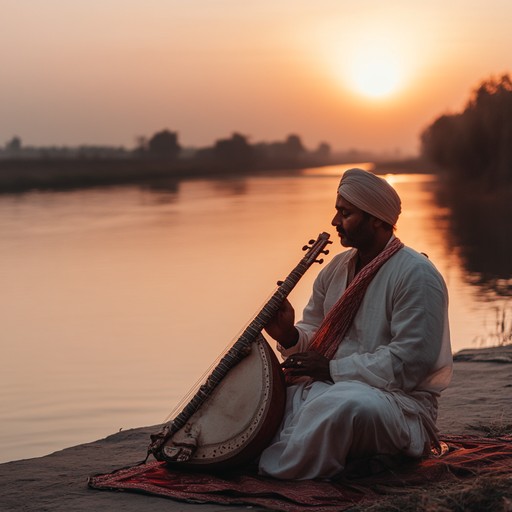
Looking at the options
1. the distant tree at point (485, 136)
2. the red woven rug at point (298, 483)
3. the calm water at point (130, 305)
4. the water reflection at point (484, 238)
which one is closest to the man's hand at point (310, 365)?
the red woven rug at point (298, 483)

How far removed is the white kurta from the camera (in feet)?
12.7

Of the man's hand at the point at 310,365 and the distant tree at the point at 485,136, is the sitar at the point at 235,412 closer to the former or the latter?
the man's hand at the point at 310,365

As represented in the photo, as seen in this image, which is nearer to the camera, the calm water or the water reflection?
the calm water

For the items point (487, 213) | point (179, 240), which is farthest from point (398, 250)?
point (487, 213)

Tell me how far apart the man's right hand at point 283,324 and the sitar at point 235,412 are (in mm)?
43

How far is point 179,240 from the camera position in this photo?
20.3 metres

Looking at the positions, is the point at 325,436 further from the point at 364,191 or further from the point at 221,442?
the point at 364,191

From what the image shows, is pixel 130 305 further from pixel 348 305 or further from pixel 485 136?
pixel 485 136

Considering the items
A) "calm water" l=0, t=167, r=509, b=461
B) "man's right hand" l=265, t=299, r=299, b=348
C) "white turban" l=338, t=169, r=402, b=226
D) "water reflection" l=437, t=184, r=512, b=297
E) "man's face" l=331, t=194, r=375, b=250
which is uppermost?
"white turban" l=338, t=169, r=402, b=226

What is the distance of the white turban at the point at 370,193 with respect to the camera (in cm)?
414

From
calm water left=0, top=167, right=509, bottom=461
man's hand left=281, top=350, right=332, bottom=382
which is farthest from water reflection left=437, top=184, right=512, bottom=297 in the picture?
man's hand left=281, top=350, right=332, bottom=382

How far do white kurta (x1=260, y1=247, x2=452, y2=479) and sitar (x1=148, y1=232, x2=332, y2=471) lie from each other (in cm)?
10

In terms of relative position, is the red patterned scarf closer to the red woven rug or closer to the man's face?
the man's face

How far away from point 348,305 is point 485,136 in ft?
92.2
